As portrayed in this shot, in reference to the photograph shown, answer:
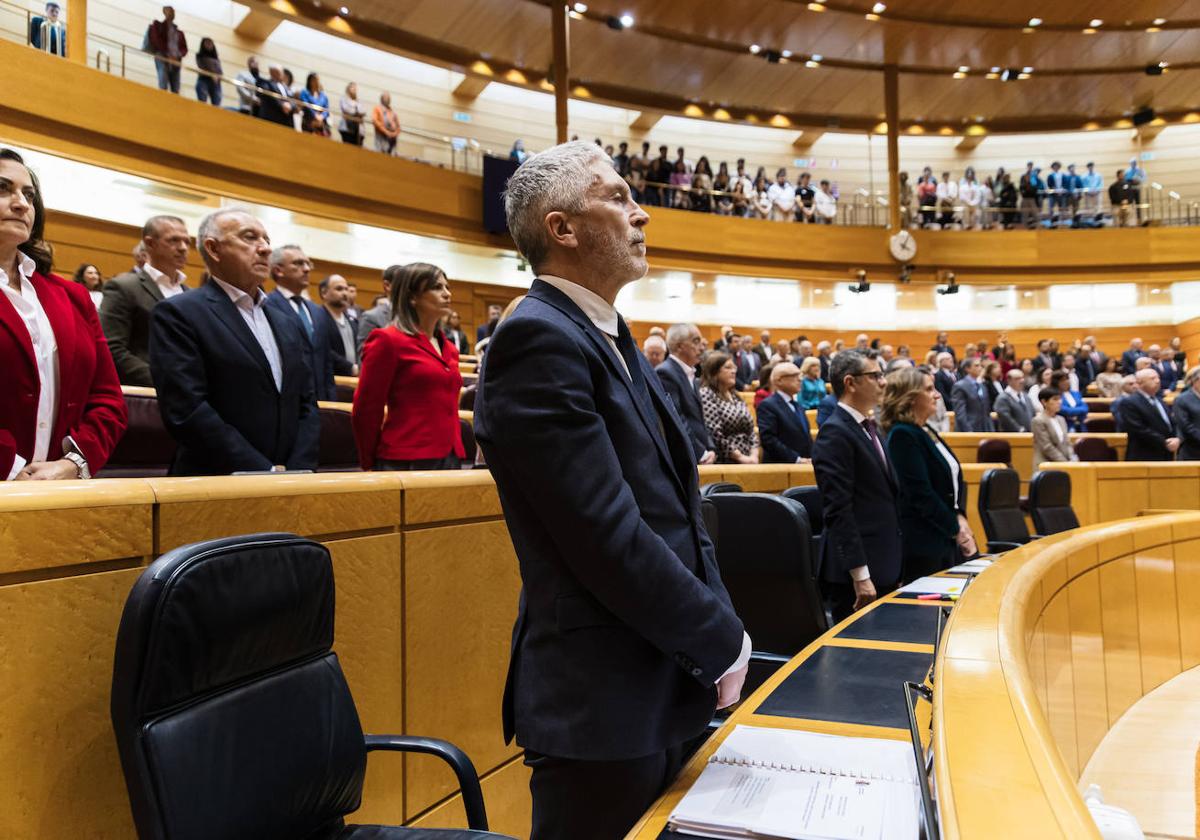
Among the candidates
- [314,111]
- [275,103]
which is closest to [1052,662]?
[275,103]

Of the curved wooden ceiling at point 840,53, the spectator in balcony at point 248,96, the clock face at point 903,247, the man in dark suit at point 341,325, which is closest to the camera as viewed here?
the man in dark suit at point 341,325

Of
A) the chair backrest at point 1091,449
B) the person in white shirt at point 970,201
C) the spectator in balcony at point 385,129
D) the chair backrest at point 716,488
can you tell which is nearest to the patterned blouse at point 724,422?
the chair backrest at point 716,488

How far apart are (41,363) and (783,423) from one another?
12.8 ft

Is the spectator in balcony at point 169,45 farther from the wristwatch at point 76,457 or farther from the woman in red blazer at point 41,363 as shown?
the wristwatch at point 76,457

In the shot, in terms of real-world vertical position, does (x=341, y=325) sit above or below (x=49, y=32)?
below

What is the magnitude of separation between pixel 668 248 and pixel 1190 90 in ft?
30.5

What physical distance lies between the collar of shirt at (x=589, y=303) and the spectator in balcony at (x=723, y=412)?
10.4 ft

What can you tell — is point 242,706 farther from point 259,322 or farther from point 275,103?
point 275,103

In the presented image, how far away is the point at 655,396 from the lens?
1.28 m

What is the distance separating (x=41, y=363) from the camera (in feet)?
5.30

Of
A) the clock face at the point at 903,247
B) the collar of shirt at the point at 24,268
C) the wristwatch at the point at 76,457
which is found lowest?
the wristwatch at the point at 76,457

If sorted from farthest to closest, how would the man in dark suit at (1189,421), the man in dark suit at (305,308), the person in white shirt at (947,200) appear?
the person in white shirt at (947,200), the man in dark suit at (1189,421), the man in dark suit at (305,308)

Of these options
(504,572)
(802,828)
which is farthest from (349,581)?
(802,828)

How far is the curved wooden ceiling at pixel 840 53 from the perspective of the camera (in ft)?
39.7
